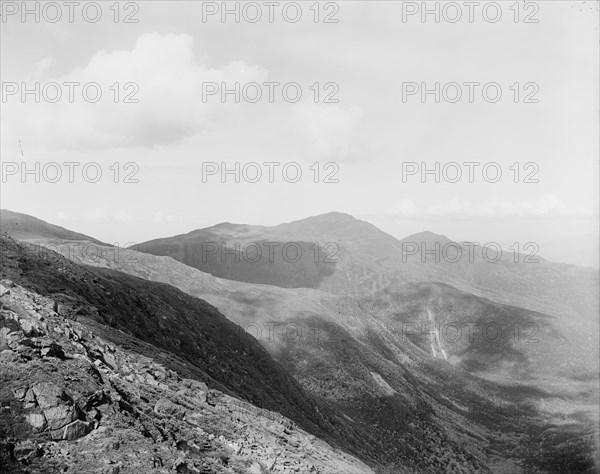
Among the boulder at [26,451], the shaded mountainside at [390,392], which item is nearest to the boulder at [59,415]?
the boulder at [26,451]

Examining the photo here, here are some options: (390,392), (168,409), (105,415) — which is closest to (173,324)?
(168,409)

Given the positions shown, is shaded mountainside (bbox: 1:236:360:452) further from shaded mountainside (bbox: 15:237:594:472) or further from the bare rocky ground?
shaded mountainside (bbox: 15:237:594:472)

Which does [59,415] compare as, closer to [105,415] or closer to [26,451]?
[26,451]

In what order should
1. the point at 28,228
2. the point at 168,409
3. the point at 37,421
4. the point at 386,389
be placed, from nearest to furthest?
the point at 37,421 → the point at 168,409 → the point at 386,389 → the point at 28,228

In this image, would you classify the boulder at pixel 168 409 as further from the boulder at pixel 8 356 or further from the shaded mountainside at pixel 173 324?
the shaded mountainside at pixel 173 324

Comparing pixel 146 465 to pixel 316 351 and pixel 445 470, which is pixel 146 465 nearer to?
pixel 445 470

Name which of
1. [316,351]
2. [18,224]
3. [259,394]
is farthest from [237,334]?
[18,224]

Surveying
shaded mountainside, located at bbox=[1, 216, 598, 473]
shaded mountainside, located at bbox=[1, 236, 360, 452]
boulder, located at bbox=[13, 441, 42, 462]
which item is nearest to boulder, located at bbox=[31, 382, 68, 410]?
boulder, located at bbox=[13, 441, 42, 462]
